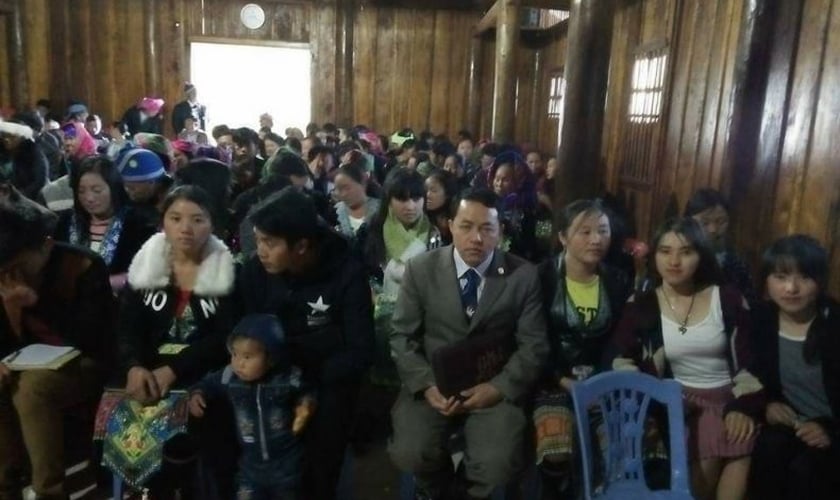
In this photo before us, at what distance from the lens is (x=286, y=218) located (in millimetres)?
2639

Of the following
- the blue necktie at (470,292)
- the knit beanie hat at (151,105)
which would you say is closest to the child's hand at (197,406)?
the blue necktie at (470,292)

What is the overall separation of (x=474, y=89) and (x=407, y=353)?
10427 millimetres

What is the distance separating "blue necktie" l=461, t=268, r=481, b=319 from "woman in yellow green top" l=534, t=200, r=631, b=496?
0.32 metres

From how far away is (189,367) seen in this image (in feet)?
8.98

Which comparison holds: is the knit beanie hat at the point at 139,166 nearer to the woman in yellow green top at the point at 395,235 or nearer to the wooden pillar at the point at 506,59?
the woman in yellow green top at the point at 395,235

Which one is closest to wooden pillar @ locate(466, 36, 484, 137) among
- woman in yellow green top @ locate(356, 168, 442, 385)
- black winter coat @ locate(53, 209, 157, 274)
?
woman in yellow green top @ locate(356, 168, 442, 385)

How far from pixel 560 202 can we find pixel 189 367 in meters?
2.94

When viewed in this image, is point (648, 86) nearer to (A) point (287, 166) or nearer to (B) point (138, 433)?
(A) point (287, 166)

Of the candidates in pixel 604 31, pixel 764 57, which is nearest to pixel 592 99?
pixel 604 31

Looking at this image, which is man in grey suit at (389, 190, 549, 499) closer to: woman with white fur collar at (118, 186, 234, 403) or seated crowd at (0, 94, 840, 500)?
seated crowd at (0, 94, 840, 500)

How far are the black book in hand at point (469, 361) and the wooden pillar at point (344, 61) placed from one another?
10.1m

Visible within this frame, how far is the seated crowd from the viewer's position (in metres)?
2.54

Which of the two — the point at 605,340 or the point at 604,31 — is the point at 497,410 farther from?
the point at 604,31

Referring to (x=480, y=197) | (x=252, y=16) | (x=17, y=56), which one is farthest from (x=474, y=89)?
(x=480, y=197)
